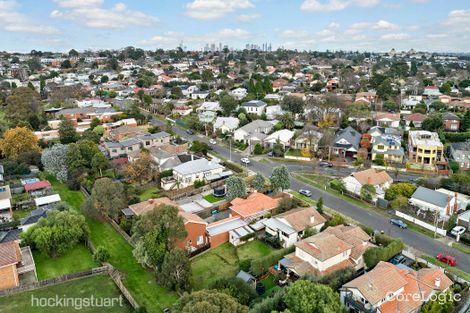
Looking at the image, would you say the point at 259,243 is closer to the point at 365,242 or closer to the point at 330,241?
the point at 330,241

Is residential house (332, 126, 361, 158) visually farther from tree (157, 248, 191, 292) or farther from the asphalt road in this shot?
tree (157, 248, 191, 292)

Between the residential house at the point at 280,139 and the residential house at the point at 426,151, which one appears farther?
the residential house at the point at 280,139

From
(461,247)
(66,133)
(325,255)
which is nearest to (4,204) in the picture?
(66,133)

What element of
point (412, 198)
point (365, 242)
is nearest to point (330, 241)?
point (365, 242)

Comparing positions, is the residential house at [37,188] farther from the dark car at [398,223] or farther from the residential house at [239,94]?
the residential house at [239,94]

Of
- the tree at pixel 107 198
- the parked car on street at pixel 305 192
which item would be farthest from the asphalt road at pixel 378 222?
the tree at pixel 107 198

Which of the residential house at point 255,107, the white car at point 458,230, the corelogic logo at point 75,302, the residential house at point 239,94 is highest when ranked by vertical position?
the residential house at point 239,94
